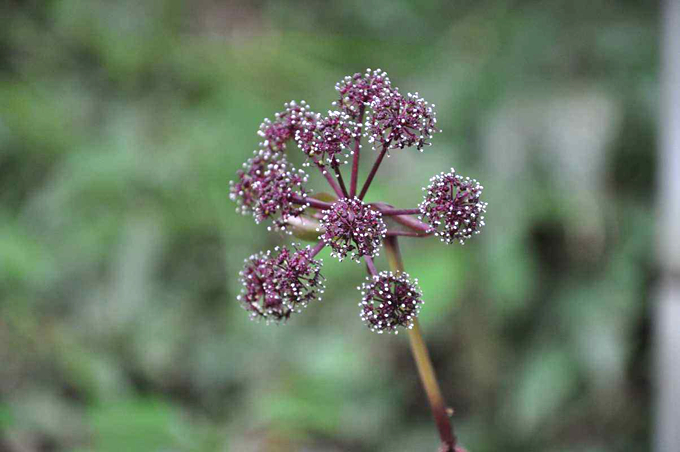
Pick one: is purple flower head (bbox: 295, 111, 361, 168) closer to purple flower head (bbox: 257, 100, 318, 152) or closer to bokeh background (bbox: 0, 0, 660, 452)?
purple flower head (bbox: 257, 100, 318, 152)

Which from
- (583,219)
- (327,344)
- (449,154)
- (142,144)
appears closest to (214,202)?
(142,144)

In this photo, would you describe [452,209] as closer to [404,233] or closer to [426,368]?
[404,233]

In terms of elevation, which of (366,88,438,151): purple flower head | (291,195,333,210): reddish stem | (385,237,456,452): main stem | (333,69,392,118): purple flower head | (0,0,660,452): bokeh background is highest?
(0,0,660,452): bokeh background

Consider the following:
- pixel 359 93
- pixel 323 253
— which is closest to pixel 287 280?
pixel 359 93

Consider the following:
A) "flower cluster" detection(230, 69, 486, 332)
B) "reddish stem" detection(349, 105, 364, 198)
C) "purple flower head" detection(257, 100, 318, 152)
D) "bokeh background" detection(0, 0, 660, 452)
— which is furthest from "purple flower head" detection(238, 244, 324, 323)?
"bokeh background" detection(0, 0, 660, 452)

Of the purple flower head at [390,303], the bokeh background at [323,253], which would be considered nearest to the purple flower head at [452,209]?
the purple flower head at [390,303]
